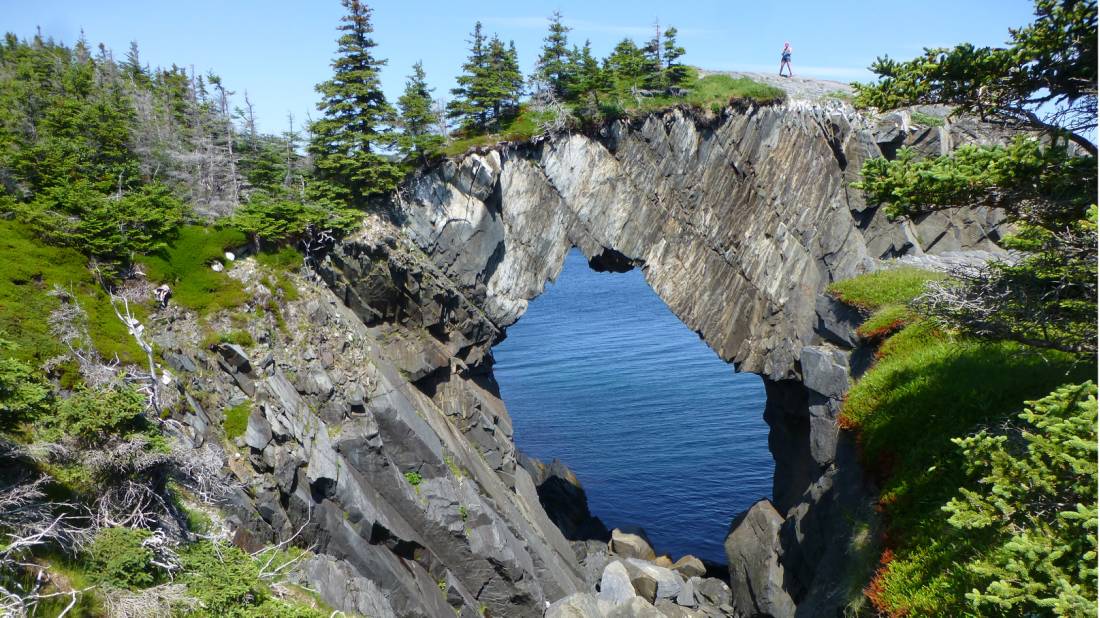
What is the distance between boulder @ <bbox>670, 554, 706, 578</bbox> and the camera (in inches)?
1245

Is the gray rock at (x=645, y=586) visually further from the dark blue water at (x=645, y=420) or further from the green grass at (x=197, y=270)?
the green grass at (x=197, y=270)

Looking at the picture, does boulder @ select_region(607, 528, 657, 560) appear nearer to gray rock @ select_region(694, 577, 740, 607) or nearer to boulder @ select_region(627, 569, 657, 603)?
gray rock @ select_region(694, 577, 740, 607)

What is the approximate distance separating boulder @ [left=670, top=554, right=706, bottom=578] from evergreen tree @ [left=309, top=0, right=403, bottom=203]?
2271cm

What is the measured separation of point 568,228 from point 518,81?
8.01m

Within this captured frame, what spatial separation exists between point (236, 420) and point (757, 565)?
22.9 m

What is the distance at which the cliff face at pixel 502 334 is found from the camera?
18.3 meters

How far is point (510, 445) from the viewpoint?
3105cm

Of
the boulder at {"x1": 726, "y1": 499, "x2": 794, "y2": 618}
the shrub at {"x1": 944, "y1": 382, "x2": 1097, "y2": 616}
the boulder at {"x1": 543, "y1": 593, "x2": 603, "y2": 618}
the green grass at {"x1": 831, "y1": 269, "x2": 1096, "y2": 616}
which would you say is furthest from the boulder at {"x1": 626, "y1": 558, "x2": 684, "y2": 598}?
the shrub at {"x1": 944, "y1": 382, "x2": 1097, "y2": 616}

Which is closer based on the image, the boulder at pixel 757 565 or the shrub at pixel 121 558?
the shrub at pixel 121 558

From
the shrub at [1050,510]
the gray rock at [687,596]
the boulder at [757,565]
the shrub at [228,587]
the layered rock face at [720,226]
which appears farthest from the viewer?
the layered rock face at [720,226]

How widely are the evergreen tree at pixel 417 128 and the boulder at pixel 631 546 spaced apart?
2133cm

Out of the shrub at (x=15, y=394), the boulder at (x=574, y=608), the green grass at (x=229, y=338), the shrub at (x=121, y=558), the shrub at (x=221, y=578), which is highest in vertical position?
the shrub at (x=15, y=394)

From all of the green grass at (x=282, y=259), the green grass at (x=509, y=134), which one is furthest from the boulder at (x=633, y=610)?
the green grass at (x=509, y=134)

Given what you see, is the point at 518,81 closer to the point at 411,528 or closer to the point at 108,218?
the point at 108,218
